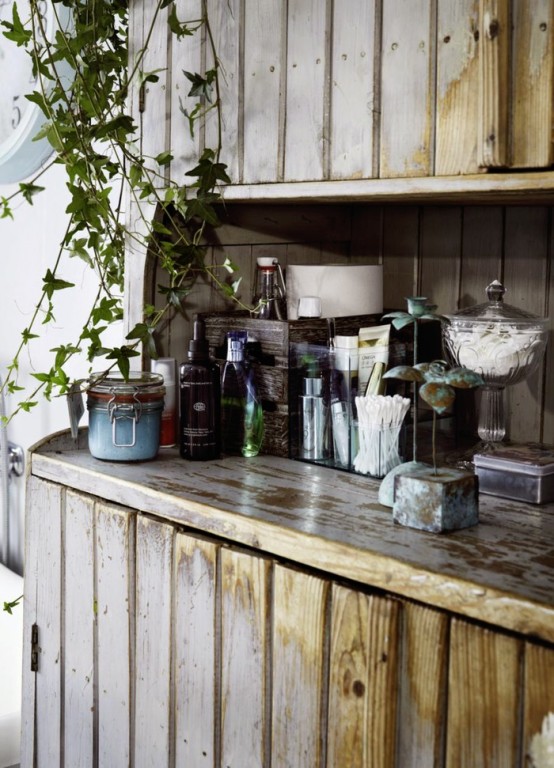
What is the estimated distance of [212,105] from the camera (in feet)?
5.38

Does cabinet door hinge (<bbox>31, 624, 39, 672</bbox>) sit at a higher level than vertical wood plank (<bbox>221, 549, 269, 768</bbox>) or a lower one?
lower

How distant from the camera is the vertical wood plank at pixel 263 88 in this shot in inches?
60.6

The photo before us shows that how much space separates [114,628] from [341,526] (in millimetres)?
518

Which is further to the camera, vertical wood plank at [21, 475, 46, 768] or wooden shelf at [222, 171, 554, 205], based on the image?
vertical wood plank at [21, 475, 46, 768]

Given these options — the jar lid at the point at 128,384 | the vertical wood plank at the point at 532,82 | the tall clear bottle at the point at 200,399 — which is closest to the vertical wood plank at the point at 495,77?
the vertical wood plank at the point at 532,82

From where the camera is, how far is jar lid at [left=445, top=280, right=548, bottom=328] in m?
1.53

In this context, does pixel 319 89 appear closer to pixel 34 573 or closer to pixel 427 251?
pixel 427 251

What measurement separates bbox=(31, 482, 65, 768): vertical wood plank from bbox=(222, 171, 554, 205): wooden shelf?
0.64 meters

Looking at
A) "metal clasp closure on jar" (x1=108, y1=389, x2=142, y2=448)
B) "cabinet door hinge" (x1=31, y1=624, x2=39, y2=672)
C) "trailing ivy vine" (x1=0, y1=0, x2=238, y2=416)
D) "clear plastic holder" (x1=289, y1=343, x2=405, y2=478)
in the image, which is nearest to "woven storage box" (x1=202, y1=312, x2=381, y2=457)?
"clear plastic holder" (x1=289, y1=343, x2=405, y2=478)

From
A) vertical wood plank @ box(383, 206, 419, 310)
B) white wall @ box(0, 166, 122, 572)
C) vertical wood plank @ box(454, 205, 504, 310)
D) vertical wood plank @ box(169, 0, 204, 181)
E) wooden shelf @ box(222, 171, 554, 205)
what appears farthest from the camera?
→ white wall @ box(0, 166, 122, 572)

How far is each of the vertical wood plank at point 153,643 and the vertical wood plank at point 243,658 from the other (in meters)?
0.14

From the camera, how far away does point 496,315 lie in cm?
155

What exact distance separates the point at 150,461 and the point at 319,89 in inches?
27.8

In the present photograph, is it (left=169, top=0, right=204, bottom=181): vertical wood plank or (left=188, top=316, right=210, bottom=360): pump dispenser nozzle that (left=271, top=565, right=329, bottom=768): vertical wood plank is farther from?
(left=169, top=0, right=204, bottom=181): vertical wood plank
